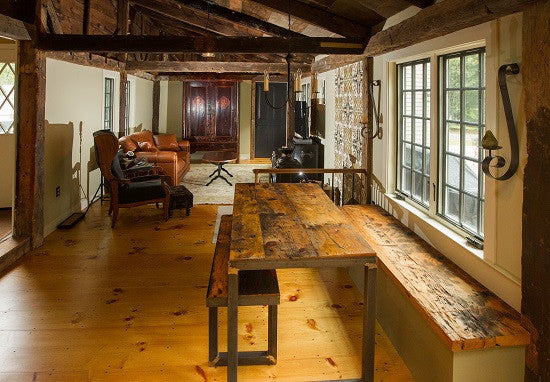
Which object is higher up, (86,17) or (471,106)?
(86,17)

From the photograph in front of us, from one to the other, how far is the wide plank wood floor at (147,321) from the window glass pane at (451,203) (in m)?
0.95

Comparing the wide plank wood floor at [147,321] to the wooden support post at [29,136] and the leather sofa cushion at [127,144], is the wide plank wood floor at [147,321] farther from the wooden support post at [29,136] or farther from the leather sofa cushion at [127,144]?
the leather sofa cushion at [127,144]

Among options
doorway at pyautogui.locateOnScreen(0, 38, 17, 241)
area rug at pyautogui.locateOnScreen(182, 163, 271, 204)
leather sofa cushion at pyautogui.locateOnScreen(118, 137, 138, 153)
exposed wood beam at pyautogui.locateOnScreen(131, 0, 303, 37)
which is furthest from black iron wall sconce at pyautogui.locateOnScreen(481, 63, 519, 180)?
leather sofa cushion at pyautogui.locateOnScreen(118, 137, 138, 153)

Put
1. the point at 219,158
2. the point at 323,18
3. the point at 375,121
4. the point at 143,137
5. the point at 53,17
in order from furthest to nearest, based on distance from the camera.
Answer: the point at 143,137 < the point at 219,158 < the point at 53,17 < the point at 323,18 < the point at 375,121

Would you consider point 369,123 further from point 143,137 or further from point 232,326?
point 143,137

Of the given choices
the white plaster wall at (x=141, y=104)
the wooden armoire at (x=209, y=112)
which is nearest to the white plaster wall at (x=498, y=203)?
the white plaster wall at (x=141, y=104)

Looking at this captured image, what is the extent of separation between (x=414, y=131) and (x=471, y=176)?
0.99 metres

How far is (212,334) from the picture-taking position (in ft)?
8.67

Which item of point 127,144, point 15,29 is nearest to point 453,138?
point 15,29

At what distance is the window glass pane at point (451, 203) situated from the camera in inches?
126

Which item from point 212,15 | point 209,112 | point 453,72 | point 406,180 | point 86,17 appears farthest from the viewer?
point 209,112

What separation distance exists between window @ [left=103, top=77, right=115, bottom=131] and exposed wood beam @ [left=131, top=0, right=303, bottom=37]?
1.45 m

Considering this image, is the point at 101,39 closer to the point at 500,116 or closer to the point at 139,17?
the point at 500,116

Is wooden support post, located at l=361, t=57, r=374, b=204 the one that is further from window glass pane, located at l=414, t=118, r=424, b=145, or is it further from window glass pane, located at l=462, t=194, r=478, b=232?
window glass pane, located at l=462, t=194, r=478, b=232
